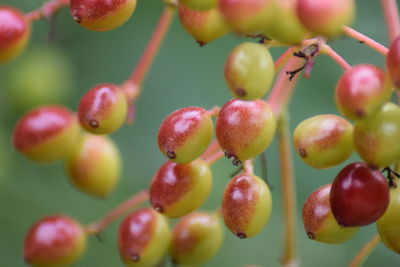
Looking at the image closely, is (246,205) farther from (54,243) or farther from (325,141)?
(54,243)

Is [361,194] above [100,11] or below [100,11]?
below

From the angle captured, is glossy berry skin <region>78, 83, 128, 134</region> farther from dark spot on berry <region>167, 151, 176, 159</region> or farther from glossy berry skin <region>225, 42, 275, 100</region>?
glossy berry skin <region>225, 42, 275, 100</region>

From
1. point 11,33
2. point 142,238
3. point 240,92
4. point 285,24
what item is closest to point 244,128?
point 240,92

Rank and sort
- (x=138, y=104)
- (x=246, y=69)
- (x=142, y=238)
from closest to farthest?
(x=246, y=69) < (x=142, y=238) < (x=138, y=104)

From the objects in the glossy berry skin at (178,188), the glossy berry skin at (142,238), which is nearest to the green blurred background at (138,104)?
the glossy berry skin at (142,238)

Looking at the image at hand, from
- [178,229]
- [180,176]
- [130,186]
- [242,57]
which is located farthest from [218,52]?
[242,57]

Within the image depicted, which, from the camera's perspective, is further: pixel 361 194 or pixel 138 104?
pixel 138 104

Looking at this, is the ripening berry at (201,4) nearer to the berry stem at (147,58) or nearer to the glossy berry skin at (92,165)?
the berry stem at (147,58)
